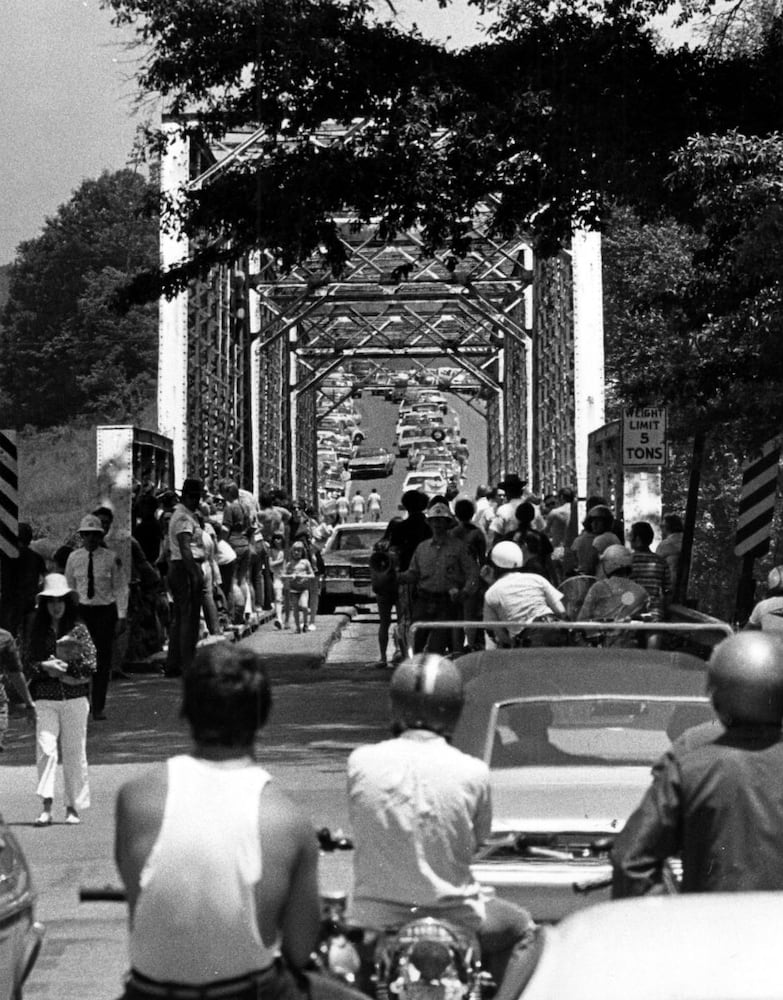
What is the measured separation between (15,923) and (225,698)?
98.1 inches

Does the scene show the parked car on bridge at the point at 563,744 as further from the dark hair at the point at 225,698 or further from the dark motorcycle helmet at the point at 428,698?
the dark hair at the point at 225,698

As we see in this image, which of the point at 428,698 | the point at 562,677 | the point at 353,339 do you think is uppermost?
the point at 353,339

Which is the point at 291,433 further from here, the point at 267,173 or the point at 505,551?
the point at 505,551

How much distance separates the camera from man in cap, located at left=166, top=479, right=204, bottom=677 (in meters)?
21.4

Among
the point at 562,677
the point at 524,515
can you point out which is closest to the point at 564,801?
the point at 562,677

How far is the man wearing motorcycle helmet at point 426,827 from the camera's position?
519 cm

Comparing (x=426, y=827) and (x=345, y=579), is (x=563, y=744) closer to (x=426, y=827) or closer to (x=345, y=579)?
(x=426, y=827)

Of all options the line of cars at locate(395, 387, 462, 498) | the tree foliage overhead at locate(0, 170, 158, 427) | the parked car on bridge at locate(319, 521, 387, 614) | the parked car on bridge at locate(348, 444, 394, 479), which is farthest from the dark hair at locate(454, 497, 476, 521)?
the tree foliage overhead at locate(0, 170, 158, 427)

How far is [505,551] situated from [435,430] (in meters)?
83.4

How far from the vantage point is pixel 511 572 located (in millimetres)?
15336

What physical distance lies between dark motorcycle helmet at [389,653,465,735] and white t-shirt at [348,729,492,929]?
0.13 feet

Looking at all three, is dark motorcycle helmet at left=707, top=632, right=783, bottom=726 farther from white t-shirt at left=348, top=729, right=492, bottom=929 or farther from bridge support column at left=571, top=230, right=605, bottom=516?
bridge support column at left=571, top=230, right=605, bottom=516

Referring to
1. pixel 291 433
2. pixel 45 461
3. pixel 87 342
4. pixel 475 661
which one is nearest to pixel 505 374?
pixel 291 433

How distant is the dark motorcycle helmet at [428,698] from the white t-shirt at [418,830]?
4 cm
